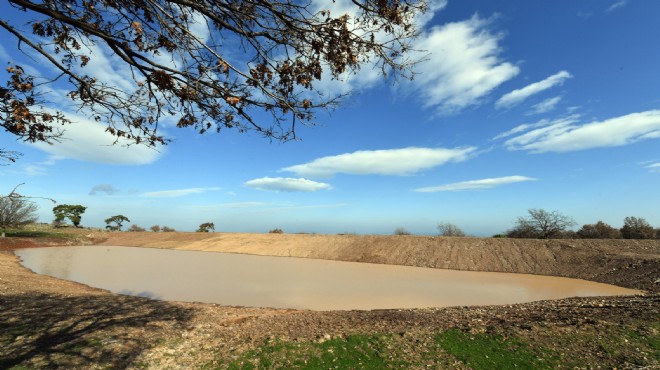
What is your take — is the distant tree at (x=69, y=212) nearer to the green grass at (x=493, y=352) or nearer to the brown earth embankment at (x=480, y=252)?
the brown earth embankment at (x=480, y=252)

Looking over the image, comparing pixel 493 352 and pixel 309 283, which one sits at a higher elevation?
pixel 493 352

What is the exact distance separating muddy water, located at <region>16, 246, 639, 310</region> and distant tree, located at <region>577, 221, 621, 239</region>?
1941 centimetres

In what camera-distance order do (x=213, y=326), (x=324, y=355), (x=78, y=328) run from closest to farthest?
1. (x=324, y=355)
2. (x=78, y=328)
3. (x=213, y=326)

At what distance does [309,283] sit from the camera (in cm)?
2156

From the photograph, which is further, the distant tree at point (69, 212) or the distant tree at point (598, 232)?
the distant tree at point (69, 212)

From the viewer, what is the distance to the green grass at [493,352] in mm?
7070

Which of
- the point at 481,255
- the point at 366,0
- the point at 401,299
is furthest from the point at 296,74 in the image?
the point at 481,255

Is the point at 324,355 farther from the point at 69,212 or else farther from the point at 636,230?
the point at 69,212

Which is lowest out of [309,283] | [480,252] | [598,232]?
[309,283]

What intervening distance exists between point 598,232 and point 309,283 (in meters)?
35.7

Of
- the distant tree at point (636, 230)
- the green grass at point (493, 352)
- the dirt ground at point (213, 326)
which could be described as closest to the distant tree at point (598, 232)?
the distant tree at point (636, 230)

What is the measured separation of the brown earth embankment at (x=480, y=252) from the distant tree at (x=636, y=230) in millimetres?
9340

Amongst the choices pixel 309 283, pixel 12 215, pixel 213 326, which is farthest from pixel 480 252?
pixel 12 215

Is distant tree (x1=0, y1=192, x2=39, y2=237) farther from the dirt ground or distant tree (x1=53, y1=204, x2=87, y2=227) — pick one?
the dirt ground
